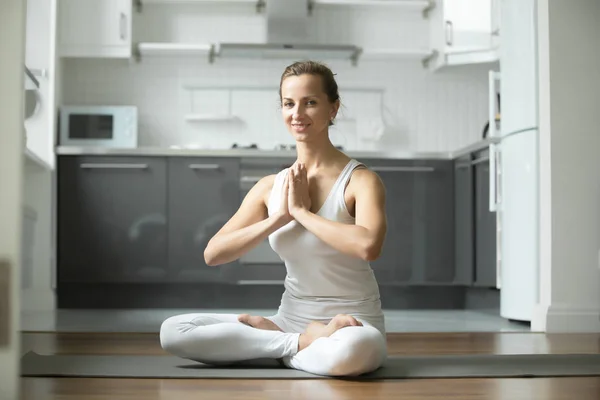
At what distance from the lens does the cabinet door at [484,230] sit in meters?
5.28

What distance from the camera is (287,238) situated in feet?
8.52

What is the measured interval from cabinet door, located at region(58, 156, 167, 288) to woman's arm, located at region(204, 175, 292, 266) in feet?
10.1

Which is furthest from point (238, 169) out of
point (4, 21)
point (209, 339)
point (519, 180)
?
point (4, 21)

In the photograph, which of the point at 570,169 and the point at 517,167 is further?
the point at 517,167

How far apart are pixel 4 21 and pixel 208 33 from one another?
4.67 metres

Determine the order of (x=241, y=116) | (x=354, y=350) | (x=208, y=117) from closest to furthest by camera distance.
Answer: (x=354, y=350) < (x=208, y=117) < (x=241, y=116)

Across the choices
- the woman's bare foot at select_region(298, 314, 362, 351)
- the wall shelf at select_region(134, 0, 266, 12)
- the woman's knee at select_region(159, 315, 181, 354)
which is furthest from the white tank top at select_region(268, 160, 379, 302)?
the wall shelf at select_region(134, 0, 266, 12)

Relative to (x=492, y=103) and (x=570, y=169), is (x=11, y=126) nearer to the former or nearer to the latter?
(x=570, y=169)

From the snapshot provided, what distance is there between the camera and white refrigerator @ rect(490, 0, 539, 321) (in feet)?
15.3

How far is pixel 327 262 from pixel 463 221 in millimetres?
3349

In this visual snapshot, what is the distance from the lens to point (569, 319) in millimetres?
4367

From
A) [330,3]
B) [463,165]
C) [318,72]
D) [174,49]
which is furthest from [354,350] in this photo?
[330,3]

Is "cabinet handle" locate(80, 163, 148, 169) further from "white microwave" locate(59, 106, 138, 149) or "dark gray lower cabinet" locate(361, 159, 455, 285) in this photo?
"dark gray lower cabinet" locate(361, 159, 455, 285)

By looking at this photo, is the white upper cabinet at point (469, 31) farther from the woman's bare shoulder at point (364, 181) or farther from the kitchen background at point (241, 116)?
the woman's bare shoulder at point (364, 181)
